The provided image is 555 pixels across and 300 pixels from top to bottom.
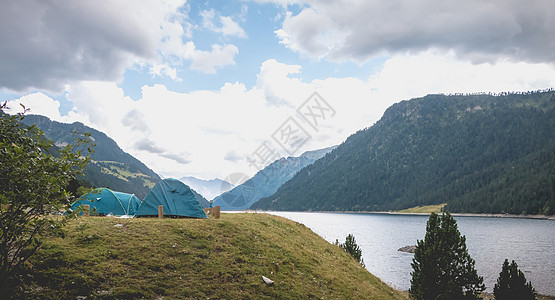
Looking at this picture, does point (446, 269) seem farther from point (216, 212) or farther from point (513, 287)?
point (216, 212)

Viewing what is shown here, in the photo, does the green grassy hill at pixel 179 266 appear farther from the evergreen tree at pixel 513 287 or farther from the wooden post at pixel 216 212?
the evergreen tree at pixel 513 287

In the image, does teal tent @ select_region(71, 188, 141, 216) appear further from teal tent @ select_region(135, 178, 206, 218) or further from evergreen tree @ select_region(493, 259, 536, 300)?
evergreen tree @ select_region(493, 259, 536, 300)

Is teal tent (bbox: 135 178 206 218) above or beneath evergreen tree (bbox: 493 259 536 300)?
above

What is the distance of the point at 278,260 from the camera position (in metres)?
21.1

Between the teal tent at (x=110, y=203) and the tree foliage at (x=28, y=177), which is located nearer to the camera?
the tree foliage at (x=28, y=177)

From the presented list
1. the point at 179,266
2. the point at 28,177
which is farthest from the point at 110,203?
the point at 28,177

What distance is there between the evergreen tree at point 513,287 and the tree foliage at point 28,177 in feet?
98.3

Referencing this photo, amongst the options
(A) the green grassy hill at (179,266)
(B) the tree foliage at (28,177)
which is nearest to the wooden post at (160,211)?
(A) the green grassy hill at (179,266)

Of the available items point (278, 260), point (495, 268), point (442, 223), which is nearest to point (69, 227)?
point (278, 260)

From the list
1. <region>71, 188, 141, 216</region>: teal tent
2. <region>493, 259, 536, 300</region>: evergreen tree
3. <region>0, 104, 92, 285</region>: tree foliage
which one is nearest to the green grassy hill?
<region>0, 104, 92, 285</region>: tree foliage

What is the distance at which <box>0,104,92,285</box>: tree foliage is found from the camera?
952 centimetres

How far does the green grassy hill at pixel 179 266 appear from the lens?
557 inches

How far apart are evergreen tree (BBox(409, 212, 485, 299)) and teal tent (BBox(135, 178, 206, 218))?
19.3 meters

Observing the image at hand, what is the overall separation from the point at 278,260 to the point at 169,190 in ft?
44.6
